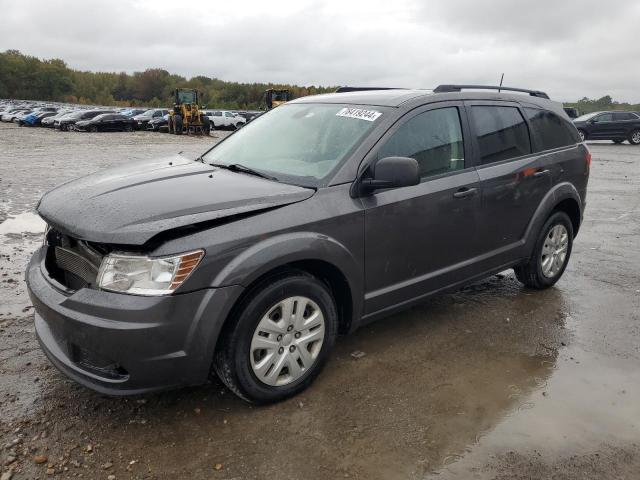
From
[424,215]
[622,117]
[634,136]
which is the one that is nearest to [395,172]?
[424,215]

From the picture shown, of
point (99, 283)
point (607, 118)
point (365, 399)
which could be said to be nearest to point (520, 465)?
point (365, 399)

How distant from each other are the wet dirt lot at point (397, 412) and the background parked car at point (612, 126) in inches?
965

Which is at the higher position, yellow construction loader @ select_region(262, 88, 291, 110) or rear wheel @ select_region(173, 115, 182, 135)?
yellow construction loader @ select_region(262, 88, 291, 110)

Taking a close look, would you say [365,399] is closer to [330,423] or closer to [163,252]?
[330,423]

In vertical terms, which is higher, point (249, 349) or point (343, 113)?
point (343, 113)

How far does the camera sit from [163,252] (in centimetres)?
257

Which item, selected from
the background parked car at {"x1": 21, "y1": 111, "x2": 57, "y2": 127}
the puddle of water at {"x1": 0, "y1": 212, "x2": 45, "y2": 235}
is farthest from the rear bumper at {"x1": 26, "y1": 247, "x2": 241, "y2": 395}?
the background parked car at {"x1": 21, "y1": 111, "x2": 57, "y2": 127}

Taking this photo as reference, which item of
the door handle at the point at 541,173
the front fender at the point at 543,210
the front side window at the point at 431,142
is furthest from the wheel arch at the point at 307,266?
the door handle at the point at 541,173

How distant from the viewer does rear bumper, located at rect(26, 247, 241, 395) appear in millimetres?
2533

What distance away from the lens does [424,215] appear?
358cm

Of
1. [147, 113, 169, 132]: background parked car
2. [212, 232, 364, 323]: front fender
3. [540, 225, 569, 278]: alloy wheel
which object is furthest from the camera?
[147, 113, 169, 132]: background parked car

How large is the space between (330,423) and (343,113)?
205cm

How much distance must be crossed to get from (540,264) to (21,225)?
6.34 metres

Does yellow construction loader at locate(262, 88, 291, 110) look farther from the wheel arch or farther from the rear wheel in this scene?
the wheel arch
